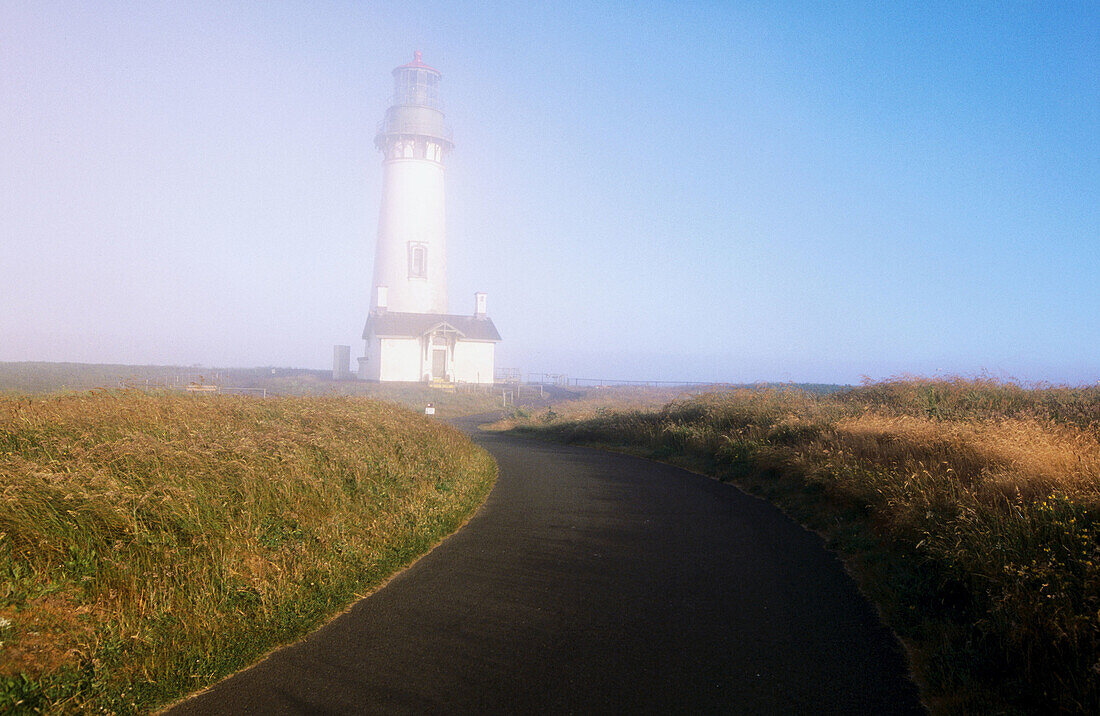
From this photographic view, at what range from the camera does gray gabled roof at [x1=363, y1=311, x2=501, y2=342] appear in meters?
47.2

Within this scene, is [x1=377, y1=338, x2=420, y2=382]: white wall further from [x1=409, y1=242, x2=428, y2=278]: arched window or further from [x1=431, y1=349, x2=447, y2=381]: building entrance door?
[x1=409, y1=242, x2=428, y2=278]: arched window

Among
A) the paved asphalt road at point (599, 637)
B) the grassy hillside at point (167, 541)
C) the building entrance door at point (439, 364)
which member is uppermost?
the building entrance door at point (439, 364)

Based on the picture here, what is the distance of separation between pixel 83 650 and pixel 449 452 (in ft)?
28.0

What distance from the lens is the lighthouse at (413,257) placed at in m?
47.7

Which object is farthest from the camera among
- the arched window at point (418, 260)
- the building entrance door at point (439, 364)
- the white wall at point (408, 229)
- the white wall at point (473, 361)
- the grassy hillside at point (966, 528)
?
the white wall at point (473, 361)

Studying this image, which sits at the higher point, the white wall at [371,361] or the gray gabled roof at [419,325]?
the gray gabled roof at [419,325]

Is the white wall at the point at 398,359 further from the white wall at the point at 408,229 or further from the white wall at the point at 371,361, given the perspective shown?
the white wall at the point at 408,229

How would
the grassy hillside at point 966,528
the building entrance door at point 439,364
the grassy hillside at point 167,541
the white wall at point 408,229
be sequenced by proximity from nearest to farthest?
the grassy hillside at point 966,528 < the grassy hillside at point 167,541 < the white wall at point 408,229 < the building entrance door at point 439,364

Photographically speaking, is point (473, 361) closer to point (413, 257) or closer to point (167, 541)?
point (413, 257)

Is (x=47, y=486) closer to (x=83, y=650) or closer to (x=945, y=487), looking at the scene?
(x=83, y=650)

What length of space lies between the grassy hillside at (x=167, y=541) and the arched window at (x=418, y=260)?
4029 centimetres

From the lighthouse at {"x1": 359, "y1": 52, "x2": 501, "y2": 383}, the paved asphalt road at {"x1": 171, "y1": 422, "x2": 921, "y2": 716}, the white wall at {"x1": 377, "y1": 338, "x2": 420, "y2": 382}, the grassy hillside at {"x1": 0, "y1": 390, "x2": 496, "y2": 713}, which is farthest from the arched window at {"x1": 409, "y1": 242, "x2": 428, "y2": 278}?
the paved asphalt road at {"x1": 171, "y1": 422, "x2": 921, "y2": 716}

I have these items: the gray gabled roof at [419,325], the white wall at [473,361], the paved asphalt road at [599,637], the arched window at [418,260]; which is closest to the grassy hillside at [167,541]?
the paved asphalt road at [599,637]

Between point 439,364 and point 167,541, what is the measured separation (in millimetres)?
45118
